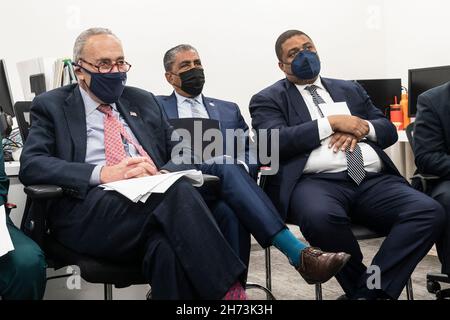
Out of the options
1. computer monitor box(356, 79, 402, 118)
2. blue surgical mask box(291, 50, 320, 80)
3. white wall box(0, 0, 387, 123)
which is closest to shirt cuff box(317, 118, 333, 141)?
blue surgical mask box(291, 50, 320, 80)

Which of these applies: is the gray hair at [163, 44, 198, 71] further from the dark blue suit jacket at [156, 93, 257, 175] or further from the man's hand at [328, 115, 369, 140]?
the man's hand at [328, 115, 369, 140]

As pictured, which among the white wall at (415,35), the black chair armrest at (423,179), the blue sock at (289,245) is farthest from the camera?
the white wall at (415,35)

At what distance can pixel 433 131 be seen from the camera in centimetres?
249

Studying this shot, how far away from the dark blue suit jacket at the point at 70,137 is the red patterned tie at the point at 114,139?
33 millimetres

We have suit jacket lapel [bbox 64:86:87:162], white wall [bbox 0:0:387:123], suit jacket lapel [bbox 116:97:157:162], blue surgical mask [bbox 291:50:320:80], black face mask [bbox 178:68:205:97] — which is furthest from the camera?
white wall [bbox 0:0:387:123]

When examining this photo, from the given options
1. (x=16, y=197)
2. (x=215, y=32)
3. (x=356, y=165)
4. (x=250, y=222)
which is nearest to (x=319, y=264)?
(x=250, y=222)

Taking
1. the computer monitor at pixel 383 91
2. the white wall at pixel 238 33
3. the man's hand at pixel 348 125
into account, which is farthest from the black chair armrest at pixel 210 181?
the computer monitor at pixel 383 91

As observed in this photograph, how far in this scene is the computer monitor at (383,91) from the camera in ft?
15.1

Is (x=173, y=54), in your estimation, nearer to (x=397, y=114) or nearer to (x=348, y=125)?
(x=348, y=125)

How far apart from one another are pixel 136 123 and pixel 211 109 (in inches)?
35.7

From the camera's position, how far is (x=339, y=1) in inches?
199

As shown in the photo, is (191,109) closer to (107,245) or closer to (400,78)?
(107,245)

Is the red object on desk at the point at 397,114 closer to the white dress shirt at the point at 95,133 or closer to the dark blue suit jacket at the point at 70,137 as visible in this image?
the dark blue suit jacket at the point at 70,137

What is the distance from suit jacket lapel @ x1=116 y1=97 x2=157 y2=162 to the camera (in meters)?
2.20
